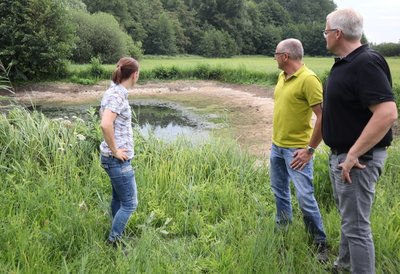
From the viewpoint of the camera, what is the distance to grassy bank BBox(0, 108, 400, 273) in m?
2.67

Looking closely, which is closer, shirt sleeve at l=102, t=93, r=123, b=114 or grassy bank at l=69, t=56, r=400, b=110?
shirt sleeve at l=102, t=93, r=123, b=114

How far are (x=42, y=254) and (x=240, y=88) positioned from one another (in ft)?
62.4

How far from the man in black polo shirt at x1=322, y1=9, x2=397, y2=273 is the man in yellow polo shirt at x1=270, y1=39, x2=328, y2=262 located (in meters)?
0.47

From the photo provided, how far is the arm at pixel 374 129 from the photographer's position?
87.4 inches

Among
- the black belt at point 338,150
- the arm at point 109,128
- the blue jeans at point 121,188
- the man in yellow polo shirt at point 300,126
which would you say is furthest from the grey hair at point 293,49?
the blue jeans at point 121,188

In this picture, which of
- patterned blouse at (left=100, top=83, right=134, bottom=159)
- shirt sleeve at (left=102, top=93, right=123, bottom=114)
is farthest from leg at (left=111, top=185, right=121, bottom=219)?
shirt sleeve at (left=102, top=93, right=123, bottom=114)

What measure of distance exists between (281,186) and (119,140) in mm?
1472

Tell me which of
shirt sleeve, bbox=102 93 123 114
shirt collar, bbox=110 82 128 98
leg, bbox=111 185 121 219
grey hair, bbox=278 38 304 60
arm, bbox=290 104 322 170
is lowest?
leg, bbox=111 185 121 219

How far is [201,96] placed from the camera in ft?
62.7

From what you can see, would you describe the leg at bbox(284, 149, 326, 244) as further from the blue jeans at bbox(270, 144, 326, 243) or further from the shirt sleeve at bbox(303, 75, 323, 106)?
the shirt sleeve at bbox(303, 75, 323, 106)

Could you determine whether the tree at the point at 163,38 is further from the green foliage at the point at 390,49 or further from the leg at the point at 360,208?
the leg at the point at 360,208

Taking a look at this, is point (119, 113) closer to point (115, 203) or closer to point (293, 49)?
point (115, 203)

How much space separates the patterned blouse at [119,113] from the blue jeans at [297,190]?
1.27 meters

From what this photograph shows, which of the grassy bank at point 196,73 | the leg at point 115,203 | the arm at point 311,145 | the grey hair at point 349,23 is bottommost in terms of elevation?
the grassy bank at point 196,73
